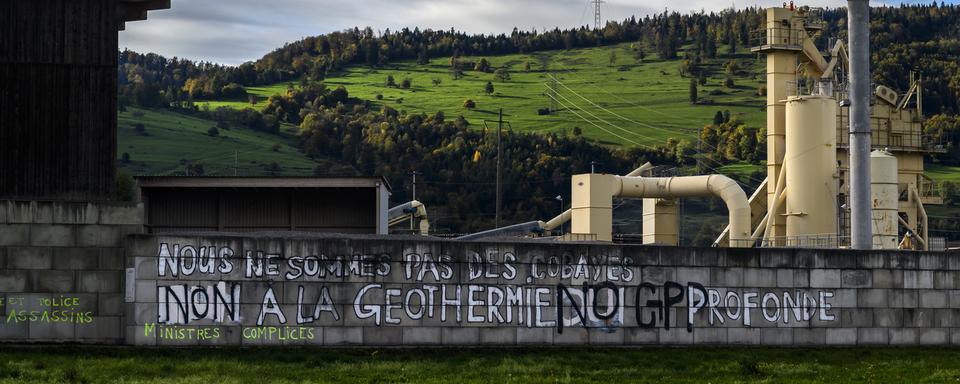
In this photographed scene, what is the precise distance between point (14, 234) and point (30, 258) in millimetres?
651

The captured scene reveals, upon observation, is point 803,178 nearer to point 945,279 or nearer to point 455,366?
point 945,279

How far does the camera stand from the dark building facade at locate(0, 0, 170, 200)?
32.2 meters

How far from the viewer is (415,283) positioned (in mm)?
32844

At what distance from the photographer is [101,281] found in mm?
31516

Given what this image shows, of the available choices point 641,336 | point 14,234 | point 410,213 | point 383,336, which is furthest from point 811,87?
point 14,234

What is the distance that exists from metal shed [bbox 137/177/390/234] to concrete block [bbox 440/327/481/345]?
19888 mm

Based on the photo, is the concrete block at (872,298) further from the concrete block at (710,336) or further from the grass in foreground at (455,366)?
the concrete block at (710,336)

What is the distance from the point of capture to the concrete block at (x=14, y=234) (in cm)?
3128

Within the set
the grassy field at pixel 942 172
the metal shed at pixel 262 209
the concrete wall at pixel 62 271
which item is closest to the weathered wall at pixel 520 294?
the concrete wall at pixel 62 271

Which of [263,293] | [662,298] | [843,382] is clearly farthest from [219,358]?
[843,382]

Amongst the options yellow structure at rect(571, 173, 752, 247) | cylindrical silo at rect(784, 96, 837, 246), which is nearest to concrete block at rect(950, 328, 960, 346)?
cylindrical silo at rect(784, 96, 837, 246)

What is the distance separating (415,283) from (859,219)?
14309mm

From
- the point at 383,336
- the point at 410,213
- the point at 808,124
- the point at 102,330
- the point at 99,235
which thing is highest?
the point at 808,124

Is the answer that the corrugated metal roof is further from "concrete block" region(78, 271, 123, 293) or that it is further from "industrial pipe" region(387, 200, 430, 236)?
"industrial pipe" region(387, 200, 430, 236)
